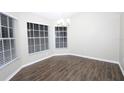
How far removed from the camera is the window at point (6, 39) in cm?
289

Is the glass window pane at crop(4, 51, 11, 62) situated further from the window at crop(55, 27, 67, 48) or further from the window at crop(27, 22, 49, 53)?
the window at crop(55, 27, 67, 48)

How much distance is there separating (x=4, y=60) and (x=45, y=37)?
3.23m

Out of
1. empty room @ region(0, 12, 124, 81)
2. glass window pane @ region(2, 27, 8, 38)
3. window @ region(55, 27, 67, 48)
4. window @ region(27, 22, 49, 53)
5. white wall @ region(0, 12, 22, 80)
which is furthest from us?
window @ region(55, 27, 67, 48)

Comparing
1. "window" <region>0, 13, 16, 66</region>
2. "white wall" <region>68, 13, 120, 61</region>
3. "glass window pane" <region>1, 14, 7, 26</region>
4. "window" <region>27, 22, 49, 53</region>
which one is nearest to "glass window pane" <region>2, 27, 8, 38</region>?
"window" <region>0, 13, 16, 66</region>

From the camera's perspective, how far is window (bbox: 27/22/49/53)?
15.8ft

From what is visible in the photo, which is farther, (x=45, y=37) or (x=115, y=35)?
(x=45, y=37)

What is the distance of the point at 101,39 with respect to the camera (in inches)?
208

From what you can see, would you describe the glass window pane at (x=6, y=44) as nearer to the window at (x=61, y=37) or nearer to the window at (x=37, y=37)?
the window at (x=37, y=37)

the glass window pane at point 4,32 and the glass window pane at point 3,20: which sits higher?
the glass window pane at point 3,20

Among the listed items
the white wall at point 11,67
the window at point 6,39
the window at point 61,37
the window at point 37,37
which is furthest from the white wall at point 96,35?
the window at point 6,39
